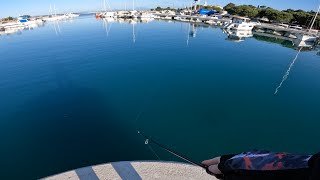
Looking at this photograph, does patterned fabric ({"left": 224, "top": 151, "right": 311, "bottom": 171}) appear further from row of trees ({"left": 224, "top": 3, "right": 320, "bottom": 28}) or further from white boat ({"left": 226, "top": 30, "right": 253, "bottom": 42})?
row of trees ({"left": 224, "top": 3, "right": 320, "bottom": 28})

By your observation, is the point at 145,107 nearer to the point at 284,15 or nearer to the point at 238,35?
the point at 238,35

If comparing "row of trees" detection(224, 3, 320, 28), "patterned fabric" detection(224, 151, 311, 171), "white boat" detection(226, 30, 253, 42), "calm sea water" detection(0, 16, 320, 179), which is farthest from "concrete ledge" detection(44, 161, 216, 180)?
"row of trees" detection(224, 3, 320, 28)

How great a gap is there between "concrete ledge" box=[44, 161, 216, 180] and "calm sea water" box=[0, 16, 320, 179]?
4.19m

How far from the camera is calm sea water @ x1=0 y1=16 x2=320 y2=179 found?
47.8 feet

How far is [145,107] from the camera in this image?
2050cm

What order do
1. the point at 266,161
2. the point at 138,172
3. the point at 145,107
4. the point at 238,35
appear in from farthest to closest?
the point at 238,35, the point at 145,107, the point at 138,172, the point at 266,161

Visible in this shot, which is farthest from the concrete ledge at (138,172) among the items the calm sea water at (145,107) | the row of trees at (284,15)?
the row of trees at (284,15)

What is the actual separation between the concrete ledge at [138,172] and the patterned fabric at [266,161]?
285 inches

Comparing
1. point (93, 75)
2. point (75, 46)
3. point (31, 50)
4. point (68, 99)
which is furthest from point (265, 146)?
point (31, 50)

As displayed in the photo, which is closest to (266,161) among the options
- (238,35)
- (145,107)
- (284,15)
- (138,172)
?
(138,172)

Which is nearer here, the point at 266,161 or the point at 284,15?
the point at 266,161

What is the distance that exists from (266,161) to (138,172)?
7885 millimetres

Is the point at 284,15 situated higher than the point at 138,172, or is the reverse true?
the point at 284,15

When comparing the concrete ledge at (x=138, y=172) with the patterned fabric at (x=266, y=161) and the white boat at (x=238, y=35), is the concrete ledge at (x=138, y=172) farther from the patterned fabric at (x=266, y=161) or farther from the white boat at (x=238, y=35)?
the white boat at (x=238, y=35)
